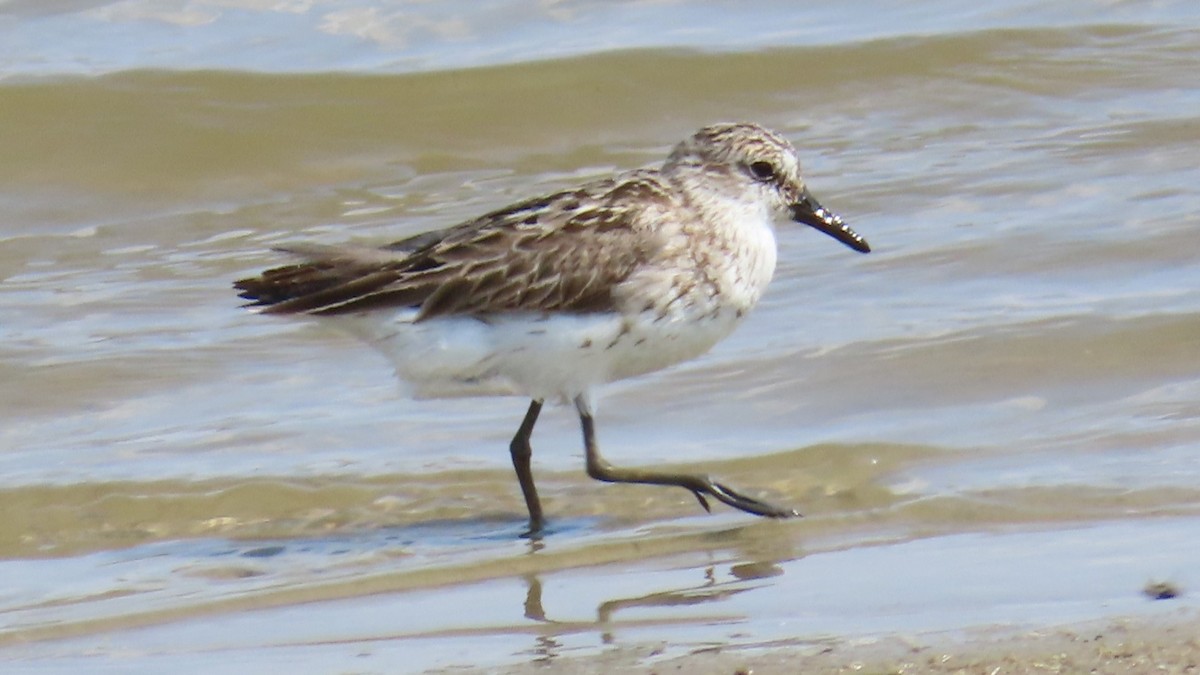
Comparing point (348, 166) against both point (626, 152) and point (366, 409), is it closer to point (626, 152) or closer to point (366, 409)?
point (626, 152)

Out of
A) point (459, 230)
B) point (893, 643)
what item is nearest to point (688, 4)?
point (459, 230)

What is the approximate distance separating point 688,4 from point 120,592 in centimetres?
989

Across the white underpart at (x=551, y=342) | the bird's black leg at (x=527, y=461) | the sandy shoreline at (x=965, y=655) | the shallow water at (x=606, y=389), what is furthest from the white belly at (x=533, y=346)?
the sandy shoreline at (x=965, y=655)

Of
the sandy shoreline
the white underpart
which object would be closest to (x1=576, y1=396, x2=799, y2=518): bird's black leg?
the white underpart

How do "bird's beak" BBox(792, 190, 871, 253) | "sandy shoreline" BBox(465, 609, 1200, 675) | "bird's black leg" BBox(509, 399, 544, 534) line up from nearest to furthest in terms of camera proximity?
"sandy shoreline" BBox(465, 609, 1200, 675), "bird's black leg" BBox(509, 399, 544, 534), "bird's beak" BBox(792, 190, 871, 253)

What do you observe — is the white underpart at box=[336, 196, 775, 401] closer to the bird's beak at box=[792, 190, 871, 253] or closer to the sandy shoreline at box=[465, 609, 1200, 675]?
the bird's beak at box=[792, 190, 871, 253]

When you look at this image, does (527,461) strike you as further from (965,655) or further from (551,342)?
(965,655)

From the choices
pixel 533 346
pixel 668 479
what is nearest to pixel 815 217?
pixel 668 479

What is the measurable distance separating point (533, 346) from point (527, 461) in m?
0.53

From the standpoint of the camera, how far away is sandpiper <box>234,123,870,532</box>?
22.6 ft

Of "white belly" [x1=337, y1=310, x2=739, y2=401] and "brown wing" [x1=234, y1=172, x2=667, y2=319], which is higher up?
"brown wing" [x1=234, y1=172, x2=667, y2=319]

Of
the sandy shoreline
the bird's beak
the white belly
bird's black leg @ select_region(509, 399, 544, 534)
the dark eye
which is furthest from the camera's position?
the bird's beak

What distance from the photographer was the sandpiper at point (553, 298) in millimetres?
6879

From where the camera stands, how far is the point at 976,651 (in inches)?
188
